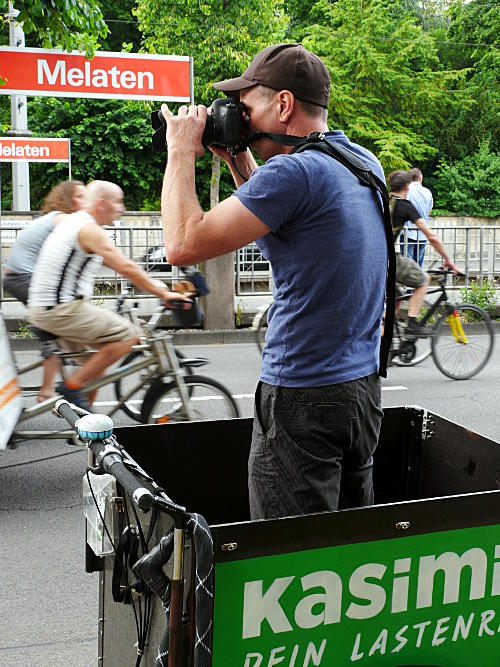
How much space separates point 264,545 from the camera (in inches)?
69.7

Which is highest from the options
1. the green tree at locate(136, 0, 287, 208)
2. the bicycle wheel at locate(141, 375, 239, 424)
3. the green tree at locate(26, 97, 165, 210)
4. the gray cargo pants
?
the green tree at locate(136, 0, 287, 208)

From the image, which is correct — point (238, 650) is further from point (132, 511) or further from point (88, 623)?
point (88, 623)

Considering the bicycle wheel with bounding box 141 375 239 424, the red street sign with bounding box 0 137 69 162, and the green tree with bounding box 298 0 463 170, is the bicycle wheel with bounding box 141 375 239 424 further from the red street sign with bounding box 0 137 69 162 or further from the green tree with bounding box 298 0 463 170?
the green tree with bounding box 298 0 463 170

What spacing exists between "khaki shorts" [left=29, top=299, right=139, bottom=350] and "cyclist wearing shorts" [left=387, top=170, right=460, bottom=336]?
12.0 feet

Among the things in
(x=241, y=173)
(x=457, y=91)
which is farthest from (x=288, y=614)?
(x=457, y=91)

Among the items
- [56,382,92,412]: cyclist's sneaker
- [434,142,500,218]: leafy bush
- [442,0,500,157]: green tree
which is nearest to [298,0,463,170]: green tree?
[442,0,500,157]: green tree

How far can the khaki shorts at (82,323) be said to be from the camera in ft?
18.1

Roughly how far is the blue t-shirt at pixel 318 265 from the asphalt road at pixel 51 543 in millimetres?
1789

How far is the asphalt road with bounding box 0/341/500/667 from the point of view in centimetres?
355

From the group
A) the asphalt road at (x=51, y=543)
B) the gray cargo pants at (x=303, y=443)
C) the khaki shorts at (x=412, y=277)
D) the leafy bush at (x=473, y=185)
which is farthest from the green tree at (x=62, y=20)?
the leafy bush at (x=473, y=185)

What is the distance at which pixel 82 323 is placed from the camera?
5555 mm

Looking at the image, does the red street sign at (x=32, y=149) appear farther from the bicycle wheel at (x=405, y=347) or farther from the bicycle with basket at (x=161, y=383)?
the bicycle with basket at (x=161, y=383)

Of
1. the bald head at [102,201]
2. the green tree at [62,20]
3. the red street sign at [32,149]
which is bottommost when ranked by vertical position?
the bald head at [102,201]

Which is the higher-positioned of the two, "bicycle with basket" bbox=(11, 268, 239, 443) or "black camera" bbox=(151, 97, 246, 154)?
"black camera" bbox=(151, 97, 246, 154)
